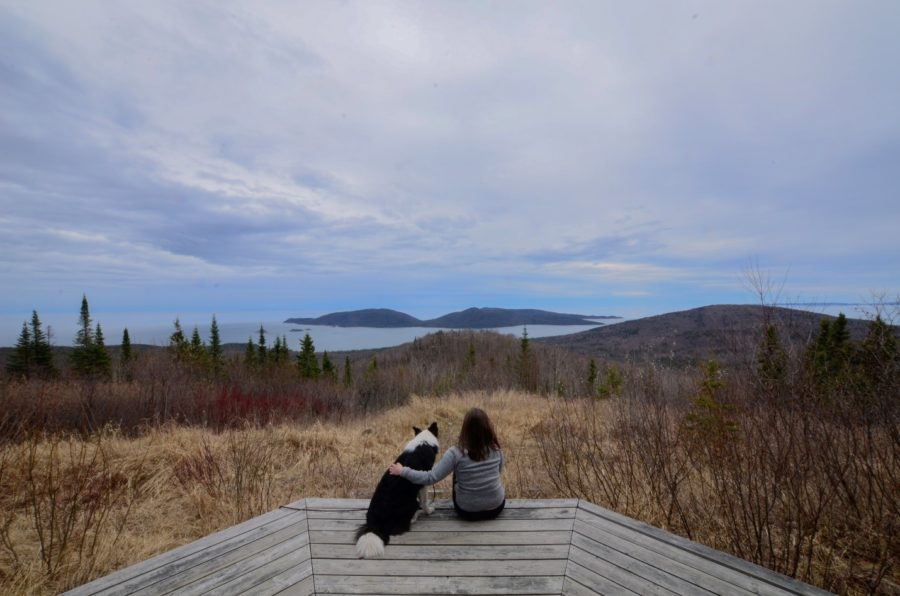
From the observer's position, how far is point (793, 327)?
Result: 3.74 metres

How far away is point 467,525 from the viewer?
308 centimetres

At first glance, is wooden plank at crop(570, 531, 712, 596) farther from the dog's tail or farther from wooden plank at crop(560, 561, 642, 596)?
the dog's tail

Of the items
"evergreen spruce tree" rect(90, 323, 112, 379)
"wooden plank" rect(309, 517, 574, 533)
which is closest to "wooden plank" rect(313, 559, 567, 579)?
"wooden plank" rect(309, 517, 574, 533)

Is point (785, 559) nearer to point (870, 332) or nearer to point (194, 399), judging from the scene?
point (870, 332)

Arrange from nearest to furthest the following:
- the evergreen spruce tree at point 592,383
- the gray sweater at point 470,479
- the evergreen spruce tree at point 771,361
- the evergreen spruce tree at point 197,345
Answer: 1. the gray sweater at point 470,479
2. the evergreen spruce tree at point 771,361
3. the evergreen spruce tree at point 592,383
4. the evergreen spruce tree at point 197,345

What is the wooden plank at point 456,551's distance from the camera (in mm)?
2664

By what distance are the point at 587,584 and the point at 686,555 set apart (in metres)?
0.73

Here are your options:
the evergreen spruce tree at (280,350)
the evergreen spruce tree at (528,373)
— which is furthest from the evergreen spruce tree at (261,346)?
the evergreen spruce tree at (528,373)

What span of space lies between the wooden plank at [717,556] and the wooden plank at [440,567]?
0.71 m

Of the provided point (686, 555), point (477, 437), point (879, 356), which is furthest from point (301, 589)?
point (879, 356)

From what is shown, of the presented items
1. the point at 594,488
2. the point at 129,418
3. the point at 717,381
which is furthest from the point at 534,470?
the point at 129,418

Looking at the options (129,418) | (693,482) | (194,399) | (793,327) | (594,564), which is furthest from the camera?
(194,399)

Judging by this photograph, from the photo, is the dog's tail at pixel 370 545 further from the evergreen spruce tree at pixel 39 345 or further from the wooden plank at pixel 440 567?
the evergreen spruce tree at pixel 39 345

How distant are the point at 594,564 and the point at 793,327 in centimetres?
266
